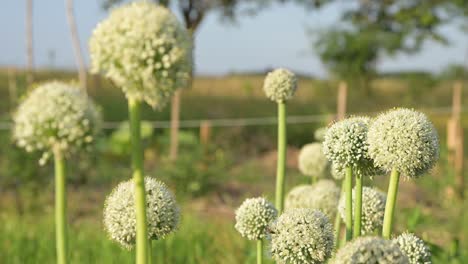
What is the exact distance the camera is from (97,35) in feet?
4.82

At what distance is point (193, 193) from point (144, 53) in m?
8.62

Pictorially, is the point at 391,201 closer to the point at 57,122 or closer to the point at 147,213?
the point at 147,213

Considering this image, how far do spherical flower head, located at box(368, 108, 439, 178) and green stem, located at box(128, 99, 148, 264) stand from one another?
2.69 feet

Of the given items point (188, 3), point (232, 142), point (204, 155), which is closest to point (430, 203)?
point (204, 155)

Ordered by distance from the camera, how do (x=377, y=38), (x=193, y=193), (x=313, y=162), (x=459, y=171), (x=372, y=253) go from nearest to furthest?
1. (x=372, y=253)
2. (x=313, y=162)
3. (x=193, y=193)
4. (x=459, y=171)
5. (x=377, y=38)

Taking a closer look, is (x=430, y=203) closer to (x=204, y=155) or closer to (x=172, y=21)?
(x=204, y=155)

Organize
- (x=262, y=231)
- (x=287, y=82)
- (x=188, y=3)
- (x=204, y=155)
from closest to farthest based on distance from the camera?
(x=262, y=231), (x=287, y=82), (x=204, y=155), (x=188, y=3)

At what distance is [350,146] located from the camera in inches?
83.1

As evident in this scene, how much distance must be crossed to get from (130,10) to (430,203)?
1021 cm

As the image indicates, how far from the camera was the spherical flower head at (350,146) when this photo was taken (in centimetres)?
213

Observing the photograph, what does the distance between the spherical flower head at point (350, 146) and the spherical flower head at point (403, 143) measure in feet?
0.30

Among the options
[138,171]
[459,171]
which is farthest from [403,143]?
[459,171]

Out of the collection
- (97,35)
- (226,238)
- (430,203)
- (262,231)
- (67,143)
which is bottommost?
(430,203)

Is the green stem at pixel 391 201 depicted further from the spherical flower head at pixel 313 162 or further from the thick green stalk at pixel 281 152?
the spherical flower head at pixel 313 162
